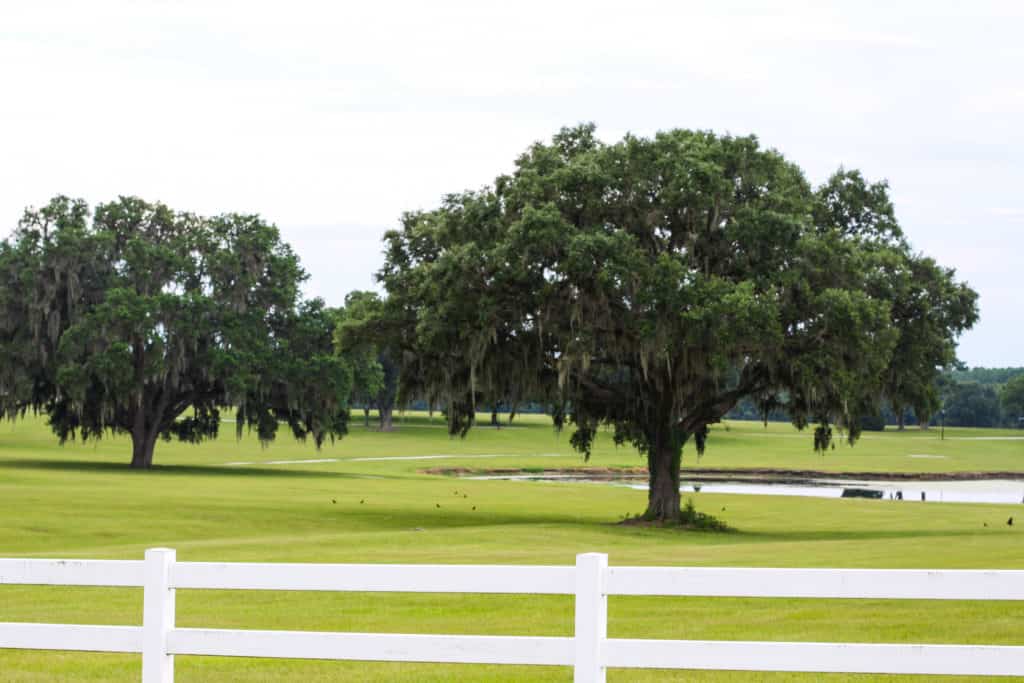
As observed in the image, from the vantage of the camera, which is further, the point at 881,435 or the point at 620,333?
the point at 881,435

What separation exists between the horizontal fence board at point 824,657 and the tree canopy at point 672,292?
80.4 feet

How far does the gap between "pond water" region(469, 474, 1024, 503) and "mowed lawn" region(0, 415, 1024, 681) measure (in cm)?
663

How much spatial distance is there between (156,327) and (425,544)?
1321 inches

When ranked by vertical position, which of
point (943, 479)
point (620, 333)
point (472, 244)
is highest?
point (472, 244)

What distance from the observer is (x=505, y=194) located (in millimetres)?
36875

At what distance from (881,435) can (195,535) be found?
132260 mm

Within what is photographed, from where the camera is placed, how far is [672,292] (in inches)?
1303

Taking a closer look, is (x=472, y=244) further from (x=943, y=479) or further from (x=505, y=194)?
(x=943, y=479)

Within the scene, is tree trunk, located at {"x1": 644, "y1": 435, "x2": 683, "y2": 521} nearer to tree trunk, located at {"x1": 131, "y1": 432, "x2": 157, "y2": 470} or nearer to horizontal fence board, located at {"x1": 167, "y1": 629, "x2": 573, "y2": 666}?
horizontal fence board, located at {"x1": 167, "y1": 629, "x2": 573, "y2": 666}

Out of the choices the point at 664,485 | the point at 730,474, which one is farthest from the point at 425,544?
the point at 730,474

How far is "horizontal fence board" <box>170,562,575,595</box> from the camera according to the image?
847cm

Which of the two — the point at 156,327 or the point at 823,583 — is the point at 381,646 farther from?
the point at 156,327

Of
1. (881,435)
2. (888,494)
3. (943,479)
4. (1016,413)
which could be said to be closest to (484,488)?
(888,494)

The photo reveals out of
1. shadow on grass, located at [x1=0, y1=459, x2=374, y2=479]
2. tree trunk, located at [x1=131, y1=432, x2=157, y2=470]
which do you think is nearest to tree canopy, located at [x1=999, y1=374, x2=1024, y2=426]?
shadow on grass, located at [x1=0, y1=459, x2=374, y2=479]
